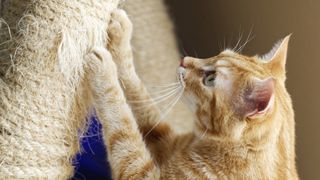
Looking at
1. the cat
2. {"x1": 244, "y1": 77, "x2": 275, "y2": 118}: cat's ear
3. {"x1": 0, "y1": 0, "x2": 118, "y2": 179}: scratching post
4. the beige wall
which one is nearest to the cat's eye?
the cat

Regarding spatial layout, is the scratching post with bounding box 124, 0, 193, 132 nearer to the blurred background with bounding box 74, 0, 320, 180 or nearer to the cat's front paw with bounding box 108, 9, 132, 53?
the blurred background with bounding box 74, 0, 320, 180

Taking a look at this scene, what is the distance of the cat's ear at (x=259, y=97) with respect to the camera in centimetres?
92

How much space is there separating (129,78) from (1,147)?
1.24 ft

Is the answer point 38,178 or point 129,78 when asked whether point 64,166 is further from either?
point 129,78

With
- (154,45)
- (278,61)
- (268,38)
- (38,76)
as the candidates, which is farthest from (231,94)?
(268,38)

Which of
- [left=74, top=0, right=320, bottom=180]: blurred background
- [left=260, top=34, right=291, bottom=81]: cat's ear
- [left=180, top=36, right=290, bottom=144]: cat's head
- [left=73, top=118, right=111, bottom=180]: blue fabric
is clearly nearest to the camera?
[left=180, top=36, right=290, bottom=144]: cat's head

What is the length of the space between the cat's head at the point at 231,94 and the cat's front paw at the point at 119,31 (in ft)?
0.49

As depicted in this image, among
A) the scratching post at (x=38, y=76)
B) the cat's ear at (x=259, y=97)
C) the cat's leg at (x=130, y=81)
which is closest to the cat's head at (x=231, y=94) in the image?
the cat's ear at (x=259, y=97)

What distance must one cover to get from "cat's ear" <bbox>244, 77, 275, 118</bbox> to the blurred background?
0.56 meters

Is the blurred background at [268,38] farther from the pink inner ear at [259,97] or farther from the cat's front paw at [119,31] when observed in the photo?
the pink inner ear at [259,97]

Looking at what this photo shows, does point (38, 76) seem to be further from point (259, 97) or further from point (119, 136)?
point (259, 97)

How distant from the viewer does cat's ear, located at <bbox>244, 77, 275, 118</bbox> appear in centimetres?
92

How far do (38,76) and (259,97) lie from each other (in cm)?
41

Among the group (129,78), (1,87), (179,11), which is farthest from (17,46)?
(179,11)
